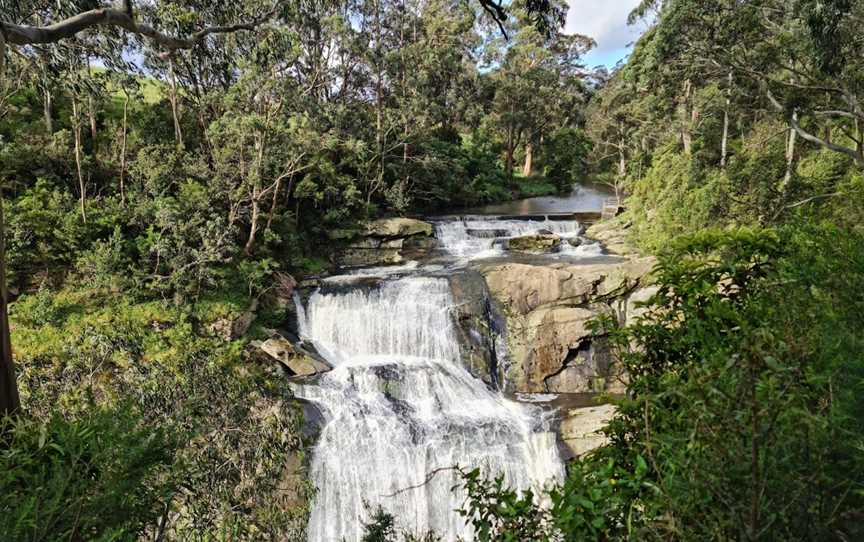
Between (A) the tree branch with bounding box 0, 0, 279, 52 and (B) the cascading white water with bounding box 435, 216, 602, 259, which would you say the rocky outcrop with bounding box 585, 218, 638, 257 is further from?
(A) the tree branch with bounding box 0, 0, 279, 52

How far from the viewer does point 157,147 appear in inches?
548

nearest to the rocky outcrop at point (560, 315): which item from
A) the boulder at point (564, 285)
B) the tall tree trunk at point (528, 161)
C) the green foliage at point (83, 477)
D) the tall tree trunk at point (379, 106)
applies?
the boulder at point (564, 285)

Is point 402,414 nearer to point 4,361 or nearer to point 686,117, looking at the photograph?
point 4,361

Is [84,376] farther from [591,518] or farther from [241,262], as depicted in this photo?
[591,518]

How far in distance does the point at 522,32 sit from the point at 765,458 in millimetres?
34298

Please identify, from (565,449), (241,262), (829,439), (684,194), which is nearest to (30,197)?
(241,262)

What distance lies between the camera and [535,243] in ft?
57.1

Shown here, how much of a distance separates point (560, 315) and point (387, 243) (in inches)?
312

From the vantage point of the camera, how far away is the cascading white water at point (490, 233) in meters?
17.2

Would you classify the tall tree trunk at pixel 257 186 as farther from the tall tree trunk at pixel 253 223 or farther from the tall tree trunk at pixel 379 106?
the tall tree trunk at pixel 379 106

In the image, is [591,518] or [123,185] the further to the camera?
[123,185]

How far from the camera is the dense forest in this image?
1922 millimetres

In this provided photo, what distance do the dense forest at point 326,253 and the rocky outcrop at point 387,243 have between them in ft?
2.56

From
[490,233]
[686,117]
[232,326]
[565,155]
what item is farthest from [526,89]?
[232,326]
